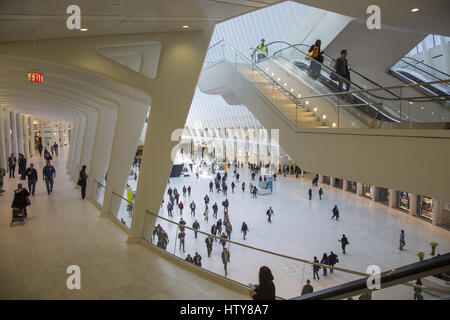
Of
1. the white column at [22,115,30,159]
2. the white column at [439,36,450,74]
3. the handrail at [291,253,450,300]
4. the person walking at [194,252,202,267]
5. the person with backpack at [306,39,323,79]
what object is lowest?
the person walking at [194,252,202,267]

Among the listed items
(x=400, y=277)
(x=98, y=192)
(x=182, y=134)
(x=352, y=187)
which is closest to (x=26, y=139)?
(x=98, y=192)

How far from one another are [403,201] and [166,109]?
19.4 meters

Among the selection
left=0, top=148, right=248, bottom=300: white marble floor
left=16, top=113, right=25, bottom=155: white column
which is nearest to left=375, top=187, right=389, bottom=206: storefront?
left=0, top=148, right=248, bottom=300: white marble floor

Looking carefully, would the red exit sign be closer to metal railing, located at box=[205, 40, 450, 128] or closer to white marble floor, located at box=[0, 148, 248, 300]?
white marble floor, located at box=[0, 148, 248, 300]

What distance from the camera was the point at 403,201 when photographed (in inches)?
814

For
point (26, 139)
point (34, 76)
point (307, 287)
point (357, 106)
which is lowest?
point (307, 287)

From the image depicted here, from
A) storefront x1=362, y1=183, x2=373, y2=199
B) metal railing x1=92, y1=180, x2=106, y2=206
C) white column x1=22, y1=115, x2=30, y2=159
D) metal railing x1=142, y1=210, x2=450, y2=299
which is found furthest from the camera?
white column x1=22, y1=115, x2=30, y2=159

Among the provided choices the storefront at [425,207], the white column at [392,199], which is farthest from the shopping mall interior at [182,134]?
the white column at [392,199]

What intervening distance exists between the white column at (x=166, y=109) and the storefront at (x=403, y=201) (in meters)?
18.5

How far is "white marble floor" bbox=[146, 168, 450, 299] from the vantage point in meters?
5.49

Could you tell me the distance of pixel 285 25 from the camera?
93.6 feet

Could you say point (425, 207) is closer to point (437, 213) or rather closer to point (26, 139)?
point (437, 213)

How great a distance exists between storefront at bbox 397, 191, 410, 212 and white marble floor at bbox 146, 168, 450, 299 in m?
0.64
